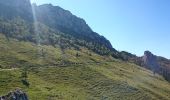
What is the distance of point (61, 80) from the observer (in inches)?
5177

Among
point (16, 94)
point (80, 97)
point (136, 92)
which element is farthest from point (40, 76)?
point (16, 94)

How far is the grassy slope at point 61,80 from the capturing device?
112 meters

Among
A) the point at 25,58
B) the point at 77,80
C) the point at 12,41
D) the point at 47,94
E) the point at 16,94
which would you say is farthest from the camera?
the point at 12,41

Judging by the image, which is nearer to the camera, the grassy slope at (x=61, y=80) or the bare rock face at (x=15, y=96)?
the bare rock face at (x=15, y=96)

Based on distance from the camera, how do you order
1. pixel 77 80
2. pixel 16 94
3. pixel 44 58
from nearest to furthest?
1. pixel 16 94
2. pixel 77 80
3. pixel 44 58

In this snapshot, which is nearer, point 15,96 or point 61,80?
point 15,96

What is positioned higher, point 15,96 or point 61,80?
point 61,80

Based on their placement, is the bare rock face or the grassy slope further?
the grassy slope

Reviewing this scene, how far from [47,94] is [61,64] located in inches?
2195

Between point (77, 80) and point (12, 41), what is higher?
point (12, 41)

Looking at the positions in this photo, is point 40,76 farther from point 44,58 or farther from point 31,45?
point 31,45

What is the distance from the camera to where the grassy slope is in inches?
4424

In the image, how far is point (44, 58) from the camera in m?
167

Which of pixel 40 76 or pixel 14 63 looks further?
pixel 14 63
